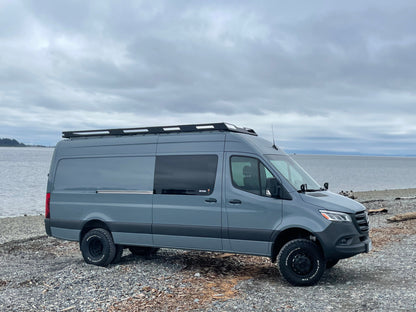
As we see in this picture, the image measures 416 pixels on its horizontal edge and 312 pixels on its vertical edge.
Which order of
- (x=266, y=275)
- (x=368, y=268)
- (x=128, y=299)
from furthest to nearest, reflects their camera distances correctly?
(x=368, y=268), (x=266, y=275), (x=128, y=299)

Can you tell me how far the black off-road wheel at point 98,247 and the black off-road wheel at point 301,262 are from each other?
3.66m

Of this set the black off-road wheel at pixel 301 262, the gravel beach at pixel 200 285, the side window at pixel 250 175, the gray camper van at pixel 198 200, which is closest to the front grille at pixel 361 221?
the gray camper van at pixel 198 200

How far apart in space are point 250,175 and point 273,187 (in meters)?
0.60

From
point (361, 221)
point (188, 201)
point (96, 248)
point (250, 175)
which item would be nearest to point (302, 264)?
point (361, 221)

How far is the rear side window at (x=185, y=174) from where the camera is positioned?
8.57 m

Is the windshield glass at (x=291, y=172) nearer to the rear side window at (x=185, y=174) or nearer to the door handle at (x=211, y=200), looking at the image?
the rear side window at (x=185, y=174)

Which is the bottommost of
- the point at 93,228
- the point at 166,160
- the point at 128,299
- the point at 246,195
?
the point at 128,299

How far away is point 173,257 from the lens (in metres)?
10.4

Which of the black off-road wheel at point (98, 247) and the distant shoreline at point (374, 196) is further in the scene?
the distant shoreline at point (374, 196)

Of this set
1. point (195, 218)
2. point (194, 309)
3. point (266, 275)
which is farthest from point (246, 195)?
point (194, 309)

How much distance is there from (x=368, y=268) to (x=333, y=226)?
2390 millimetres

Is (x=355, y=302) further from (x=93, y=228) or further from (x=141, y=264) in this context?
(x=93, y=228)

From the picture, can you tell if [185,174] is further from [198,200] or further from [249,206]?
[249,206]

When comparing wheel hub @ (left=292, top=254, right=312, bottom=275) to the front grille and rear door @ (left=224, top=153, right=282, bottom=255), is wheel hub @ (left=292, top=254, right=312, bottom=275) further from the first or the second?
the front grille
